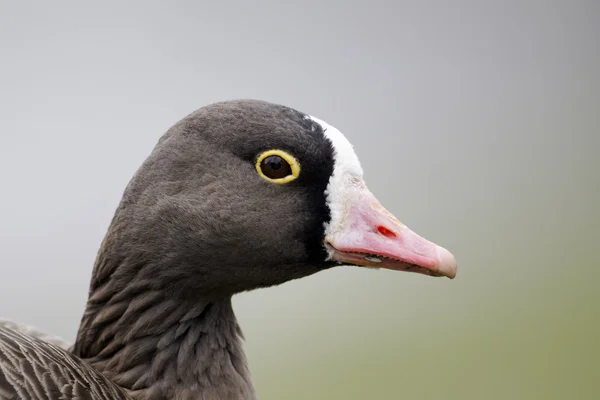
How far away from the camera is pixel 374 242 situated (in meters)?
2.38

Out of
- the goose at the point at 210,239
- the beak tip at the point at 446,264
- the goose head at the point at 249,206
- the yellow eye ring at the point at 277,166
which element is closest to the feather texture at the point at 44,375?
the goose at the point at 210,239

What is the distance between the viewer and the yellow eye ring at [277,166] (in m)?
2.41

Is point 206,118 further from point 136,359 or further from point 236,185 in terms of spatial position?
point 136,359

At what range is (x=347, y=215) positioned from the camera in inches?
95.3

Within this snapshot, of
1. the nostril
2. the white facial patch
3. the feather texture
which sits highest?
the white facial patch

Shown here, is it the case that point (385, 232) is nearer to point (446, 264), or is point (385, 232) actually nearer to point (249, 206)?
point (446, 264)

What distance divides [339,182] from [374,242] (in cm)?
22

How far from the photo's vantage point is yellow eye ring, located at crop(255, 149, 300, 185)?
2.41 m

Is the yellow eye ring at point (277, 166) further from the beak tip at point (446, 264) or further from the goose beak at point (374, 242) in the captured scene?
the beak tip at point (446, 264)

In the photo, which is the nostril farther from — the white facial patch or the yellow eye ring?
the yellow eye ring

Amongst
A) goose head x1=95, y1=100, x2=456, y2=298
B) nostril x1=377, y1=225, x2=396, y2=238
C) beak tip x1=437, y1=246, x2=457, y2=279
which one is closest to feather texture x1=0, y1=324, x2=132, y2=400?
goose head x1=95, y1=100, x2=456, y2=298

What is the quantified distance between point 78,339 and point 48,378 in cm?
39

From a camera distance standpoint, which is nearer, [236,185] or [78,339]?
[236,185]

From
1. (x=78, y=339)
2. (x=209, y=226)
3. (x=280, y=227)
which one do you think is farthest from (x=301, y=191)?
(x=78, y=339)
